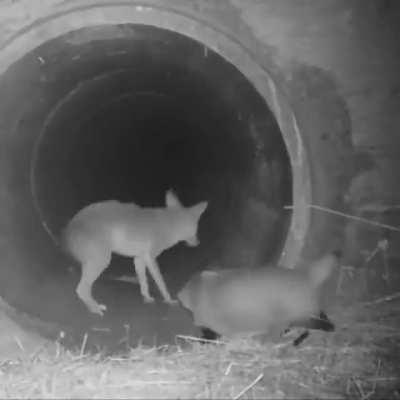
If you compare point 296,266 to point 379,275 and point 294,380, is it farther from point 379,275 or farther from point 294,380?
point 294,380

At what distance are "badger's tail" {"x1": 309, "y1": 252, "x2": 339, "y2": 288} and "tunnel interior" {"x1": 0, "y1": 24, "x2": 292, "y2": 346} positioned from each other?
0.30 meters

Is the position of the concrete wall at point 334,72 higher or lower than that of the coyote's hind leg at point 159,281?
higher

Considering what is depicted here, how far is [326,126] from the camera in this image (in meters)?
4.81

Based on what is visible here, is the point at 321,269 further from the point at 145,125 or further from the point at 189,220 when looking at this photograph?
the point at 145,125

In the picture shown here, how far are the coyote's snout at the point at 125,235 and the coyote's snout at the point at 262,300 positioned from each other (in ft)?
3.29

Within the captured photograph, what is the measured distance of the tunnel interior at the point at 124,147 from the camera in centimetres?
472

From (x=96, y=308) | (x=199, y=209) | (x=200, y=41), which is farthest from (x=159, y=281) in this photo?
(x=200, y=41)

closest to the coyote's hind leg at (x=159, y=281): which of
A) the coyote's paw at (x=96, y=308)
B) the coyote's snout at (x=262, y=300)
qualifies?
the coyote's paw at (x=96, y=308)

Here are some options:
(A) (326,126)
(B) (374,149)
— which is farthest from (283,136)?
(B) (374,149)

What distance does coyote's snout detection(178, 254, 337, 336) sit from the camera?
14.5ft

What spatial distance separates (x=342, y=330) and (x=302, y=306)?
0.94 feet

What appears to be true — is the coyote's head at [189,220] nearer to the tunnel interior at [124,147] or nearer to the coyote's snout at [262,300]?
the tunnel interior at [124,147]

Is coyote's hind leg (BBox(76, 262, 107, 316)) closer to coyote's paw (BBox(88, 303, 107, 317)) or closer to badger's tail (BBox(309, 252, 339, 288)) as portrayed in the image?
coyote's paw (BBox(88, 303, 107, 317))

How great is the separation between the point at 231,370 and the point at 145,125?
9.45ft
